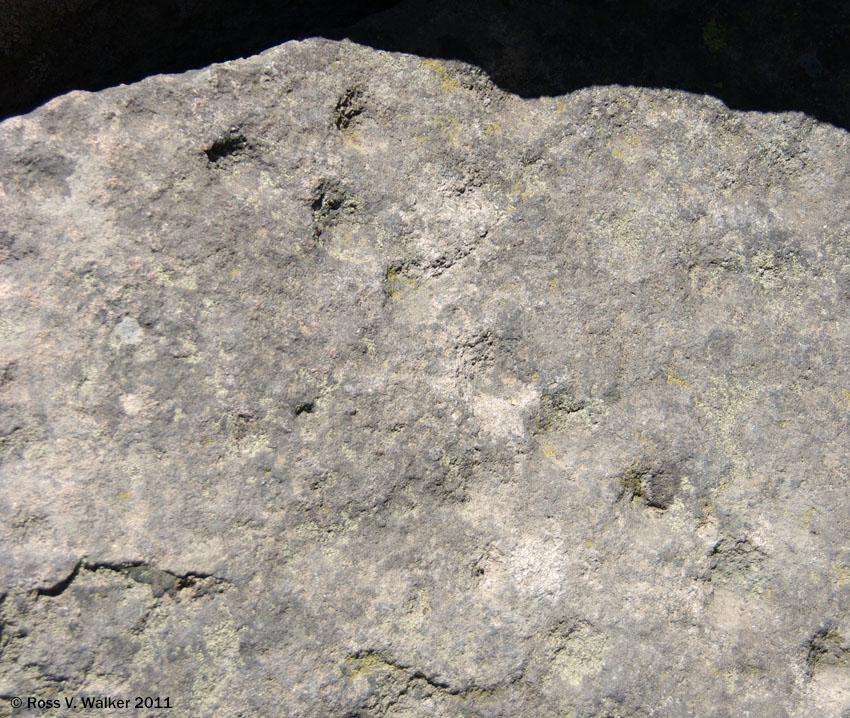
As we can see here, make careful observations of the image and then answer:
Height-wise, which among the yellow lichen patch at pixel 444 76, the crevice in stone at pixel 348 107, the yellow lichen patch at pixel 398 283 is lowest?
the yellow lichen patch at pixel 398 283

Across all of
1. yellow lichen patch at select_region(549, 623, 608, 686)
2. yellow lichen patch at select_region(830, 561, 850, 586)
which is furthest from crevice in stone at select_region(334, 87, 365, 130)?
yellow lichen patch at select_region(830, 561, 850, 586)

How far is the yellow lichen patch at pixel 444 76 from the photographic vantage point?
1.42 meters

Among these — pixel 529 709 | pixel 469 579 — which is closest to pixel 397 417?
pixel 469 579

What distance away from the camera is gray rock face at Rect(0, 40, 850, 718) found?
1.26m

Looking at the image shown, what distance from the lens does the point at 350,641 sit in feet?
4.26

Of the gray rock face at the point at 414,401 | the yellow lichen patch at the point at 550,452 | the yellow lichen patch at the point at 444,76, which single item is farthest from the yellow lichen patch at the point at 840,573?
the yellow lichen patch at the point at 444,76

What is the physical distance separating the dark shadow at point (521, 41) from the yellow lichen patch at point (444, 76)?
0.08 ft

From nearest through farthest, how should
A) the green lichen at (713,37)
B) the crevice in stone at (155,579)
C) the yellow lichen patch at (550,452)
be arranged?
the crevice in stone at (155,579) < the yellow lichen patch at (550,452) < the green lichen at (713,37)

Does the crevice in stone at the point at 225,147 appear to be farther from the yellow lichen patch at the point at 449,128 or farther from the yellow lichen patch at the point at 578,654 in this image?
the yellow lichen patch at the point at 578,654

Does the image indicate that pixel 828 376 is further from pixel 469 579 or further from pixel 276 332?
pixel 276 332

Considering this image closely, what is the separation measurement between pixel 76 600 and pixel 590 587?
0.90m

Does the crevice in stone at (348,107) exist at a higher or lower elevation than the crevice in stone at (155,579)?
higher

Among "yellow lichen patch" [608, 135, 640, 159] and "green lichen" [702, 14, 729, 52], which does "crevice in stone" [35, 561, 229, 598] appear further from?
"green lichen" [702, 14, 729, 52]

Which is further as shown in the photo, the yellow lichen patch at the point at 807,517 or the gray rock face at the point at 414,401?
the yellow lichen patch at the point at 807,517
